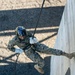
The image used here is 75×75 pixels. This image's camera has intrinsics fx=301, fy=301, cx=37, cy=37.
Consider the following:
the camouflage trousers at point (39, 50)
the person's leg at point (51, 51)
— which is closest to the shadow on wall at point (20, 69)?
the camouflage trousers at point (39, 50)

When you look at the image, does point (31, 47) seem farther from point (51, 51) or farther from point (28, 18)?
point (28, 18)

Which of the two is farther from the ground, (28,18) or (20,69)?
(28,18)

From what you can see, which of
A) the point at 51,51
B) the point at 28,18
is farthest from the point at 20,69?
the point at 51,51

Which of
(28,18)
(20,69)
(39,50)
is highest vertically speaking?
(39,50)

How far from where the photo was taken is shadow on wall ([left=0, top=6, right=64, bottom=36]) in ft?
44.5

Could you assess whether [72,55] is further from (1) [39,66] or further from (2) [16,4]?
(2) [16,4]

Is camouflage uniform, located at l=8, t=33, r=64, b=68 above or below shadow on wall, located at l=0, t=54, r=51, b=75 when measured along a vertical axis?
above

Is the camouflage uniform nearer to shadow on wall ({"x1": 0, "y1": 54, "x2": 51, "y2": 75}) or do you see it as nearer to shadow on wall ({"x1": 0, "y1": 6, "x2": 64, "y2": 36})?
shadow on wall ({"x1": 0, "y1": 54, "x2": 51, "y2": 75})

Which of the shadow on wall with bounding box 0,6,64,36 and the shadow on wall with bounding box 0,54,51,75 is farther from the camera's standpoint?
the shadow on wall with bounding box 0,6,64,36

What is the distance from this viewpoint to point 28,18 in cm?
1384

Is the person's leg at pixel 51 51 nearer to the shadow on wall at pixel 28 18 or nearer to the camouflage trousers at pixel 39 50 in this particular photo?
the camouflage trousers at pixel 39 50

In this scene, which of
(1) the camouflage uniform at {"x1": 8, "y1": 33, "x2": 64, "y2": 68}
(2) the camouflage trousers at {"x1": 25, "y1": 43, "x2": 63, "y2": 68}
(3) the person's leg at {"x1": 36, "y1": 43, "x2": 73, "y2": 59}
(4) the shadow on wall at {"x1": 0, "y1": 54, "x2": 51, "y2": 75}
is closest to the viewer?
(3) the person's leg at {"x1": 36, "y1": 43, "x2": 73, "y2": 59}

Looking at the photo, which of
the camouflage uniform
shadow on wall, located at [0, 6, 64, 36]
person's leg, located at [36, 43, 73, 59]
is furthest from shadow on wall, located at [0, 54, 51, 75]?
person's leg, located at [36, 43, 73, 59]

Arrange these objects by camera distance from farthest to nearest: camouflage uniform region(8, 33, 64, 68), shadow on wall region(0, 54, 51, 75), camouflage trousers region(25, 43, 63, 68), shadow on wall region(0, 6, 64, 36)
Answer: shadow on wall region(0, 6, 64, 36), shadow on wall region(0, 54, 51, 75), camouflage uniform region(8, 33, 64, 68), camouflage trousers region(25, 43, 63, 68)
